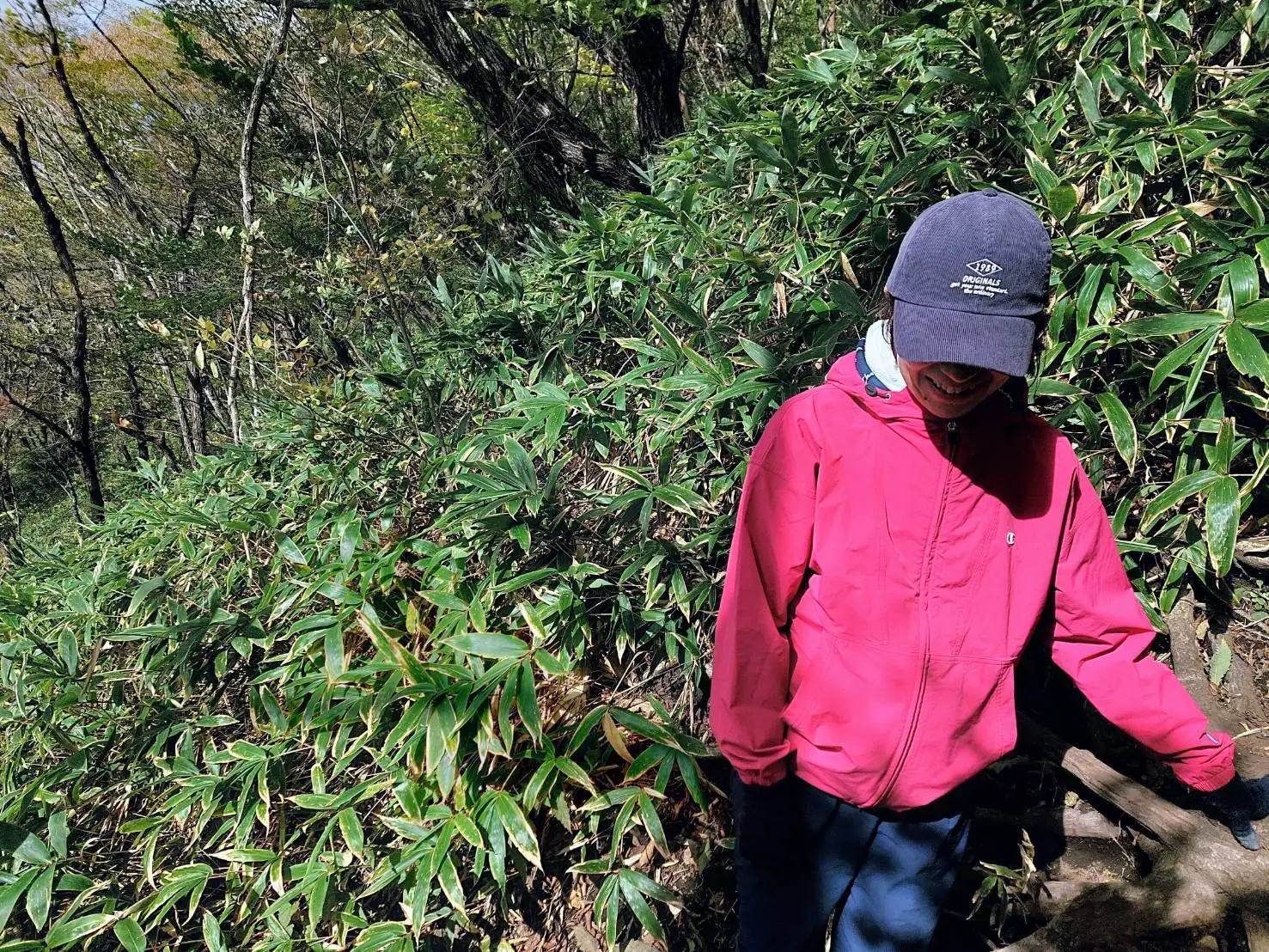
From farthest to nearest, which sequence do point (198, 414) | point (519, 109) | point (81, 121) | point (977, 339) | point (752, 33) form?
point (198, 414) < point (81, 121) < point (752, 33) < point (519, 109) < point (977, 339)

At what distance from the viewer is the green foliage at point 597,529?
1.75 m

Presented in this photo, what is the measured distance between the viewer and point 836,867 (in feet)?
5.18

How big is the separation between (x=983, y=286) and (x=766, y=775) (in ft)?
3.33

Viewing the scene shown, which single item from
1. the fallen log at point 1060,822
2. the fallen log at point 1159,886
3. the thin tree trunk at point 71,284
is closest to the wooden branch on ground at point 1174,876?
the fallen log at point 1159,886

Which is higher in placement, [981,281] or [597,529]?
[981,281]

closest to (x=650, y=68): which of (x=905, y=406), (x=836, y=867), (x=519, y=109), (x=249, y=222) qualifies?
(x=519, y=109)

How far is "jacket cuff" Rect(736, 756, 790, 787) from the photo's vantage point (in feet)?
4.84

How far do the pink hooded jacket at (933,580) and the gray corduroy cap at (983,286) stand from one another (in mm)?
197

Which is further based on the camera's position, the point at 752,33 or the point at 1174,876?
the point at 752,33

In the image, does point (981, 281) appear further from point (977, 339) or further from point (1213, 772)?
point (1213, 772)

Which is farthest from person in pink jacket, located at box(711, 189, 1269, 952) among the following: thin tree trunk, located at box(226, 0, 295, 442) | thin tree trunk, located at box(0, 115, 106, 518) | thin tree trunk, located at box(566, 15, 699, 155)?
thin tree trunk, located at box(0, 115, 106, 518)

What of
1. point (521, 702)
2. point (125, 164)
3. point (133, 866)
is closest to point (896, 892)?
point (521, 702)

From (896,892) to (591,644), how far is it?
100 centimetres

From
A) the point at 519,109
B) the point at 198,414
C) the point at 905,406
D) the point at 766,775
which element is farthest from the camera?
the point at 198,414
